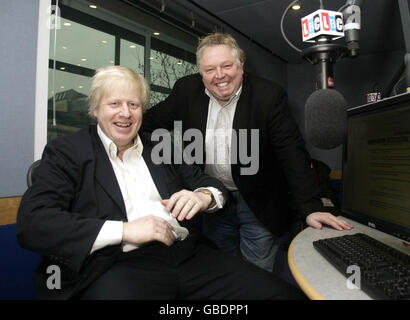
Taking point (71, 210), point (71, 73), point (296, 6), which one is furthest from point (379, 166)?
point (296, 6)

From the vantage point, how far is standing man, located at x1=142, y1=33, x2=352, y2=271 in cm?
161

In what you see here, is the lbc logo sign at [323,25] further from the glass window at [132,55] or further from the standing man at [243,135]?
the glass window at [132,55]

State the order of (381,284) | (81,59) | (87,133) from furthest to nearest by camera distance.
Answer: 1. (81,59)
2. (87,133)
3. (381,284)

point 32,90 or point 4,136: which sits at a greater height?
point 32,90

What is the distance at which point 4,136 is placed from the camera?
1.69 m

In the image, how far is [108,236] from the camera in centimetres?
95

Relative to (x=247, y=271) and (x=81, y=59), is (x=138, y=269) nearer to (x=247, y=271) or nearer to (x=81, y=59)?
(x=247, y=271)

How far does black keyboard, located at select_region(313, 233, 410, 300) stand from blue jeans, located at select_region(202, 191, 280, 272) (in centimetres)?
83

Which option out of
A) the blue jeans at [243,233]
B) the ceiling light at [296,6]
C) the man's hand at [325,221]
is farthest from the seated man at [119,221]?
the ceiling light at [296,6]

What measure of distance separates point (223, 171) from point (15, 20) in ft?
4.88

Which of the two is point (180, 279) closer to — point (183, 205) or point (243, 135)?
point (183, 205)

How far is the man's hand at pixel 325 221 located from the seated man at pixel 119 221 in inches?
11.5

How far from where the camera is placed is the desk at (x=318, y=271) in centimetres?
65

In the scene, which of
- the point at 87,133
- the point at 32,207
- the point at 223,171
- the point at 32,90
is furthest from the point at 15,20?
the point at 223,171
